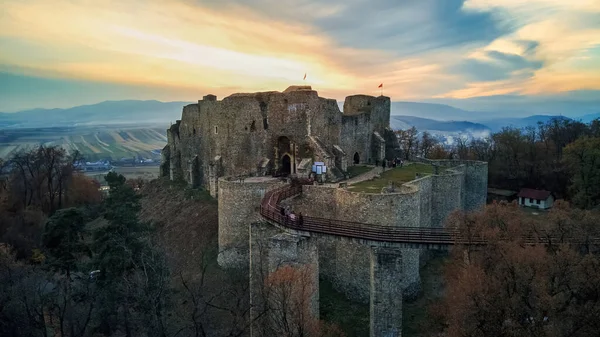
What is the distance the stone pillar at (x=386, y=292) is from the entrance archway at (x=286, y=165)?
16.1 metres

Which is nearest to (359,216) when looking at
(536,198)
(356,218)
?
(356,218)

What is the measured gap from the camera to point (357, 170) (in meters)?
34.9

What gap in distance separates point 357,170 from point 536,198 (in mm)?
28001

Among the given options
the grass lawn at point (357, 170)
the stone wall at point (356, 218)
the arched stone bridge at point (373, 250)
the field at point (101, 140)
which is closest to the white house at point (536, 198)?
the grass lawn at point (357, 170)

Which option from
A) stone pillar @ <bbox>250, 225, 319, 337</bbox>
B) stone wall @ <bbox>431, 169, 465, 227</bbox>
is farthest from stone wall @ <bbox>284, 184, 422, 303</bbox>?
stone wall @ <bbox>431, 169, 465, 227</bbox>

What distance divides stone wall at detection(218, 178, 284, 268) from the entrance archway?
7250 mm

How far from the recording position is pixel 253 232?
2105cm

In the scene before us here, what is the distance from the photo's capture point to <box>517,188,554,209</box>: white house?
4909cm

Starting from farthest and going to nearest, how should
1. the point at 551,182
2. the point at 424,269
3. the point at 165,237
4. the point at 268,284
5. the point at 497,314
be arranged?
1. the point at 551,182
2. the point at 165,237
3. the point at 424,269
4. the point at 268,284
5. the point at 497,314

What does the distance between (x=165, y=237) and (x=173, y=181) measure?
39.5ft

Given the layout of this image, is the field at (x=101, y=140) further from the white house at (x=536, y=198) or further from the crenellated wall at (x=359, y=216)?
the white house at (x=536, y=198)

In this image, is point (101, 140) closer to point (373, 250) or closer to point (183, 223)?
point (183, 223)

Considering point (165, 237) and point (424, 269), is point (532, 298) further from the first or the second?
point (165, 237)

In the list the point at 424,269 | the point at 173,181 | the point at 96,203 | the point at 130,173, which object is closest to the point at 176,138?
the point at 173,181
